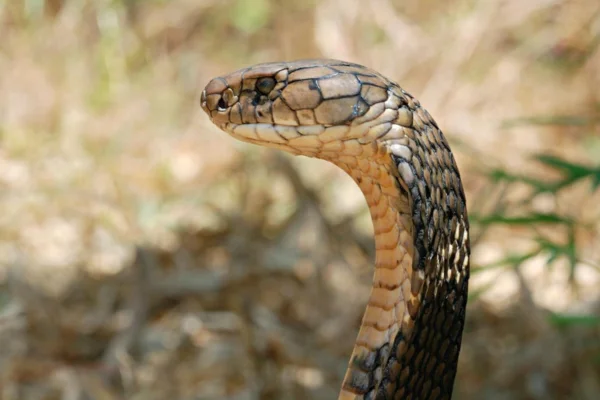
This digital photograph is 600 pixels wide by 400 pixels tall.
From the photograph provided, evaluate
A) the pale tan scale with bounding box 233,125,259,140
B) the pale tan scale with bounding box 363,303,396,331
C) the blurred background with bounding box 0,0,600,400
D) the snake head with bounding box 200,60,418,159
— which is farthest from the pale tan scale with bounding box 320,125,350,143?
the blurred background with bounding box 0,0,600,400

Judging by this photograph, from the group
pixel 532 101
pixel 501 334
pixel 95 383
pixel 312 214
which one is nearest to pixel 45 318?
pixel 95 383

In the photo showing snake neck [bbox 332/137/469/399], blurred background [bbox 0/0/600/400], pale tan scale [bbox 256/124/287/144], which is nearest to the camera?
snake neck [bbox 332/137/469/399]

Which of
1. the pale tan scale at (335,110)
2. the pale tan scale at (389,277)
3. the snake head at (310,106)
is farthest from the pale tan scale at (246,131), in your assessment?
the pale tan scale at (389,277)

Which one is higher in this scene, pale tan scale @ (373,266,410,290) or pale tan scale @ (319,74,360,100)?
pale tan scale @ (319,74,360,100)

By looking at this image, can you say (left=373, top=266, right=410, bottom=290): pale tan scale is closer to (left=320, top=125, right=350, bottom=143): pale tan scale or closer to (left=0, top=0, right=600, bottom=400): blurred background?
(left=320, top=125, right=350, bottom=143): pale tan scale

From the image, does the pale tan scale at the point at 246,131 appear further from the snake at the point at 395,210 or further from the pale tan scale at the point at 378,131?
the pale tan scale at the point at 378,131

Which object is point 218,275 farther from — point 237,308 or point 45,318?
point 45,318

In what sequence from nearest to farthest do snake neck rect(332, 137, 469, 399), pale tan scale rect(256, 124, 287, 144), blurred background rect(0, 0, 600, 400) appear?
snake neck rect(332, 137, 469, 399), pale tan scale rect(256, 124, 287, 144), blurred background rect(0, 0, 600, 400)

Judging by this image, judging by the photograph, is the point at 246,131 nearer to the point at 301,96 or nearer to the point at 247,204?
the point at 301,96
